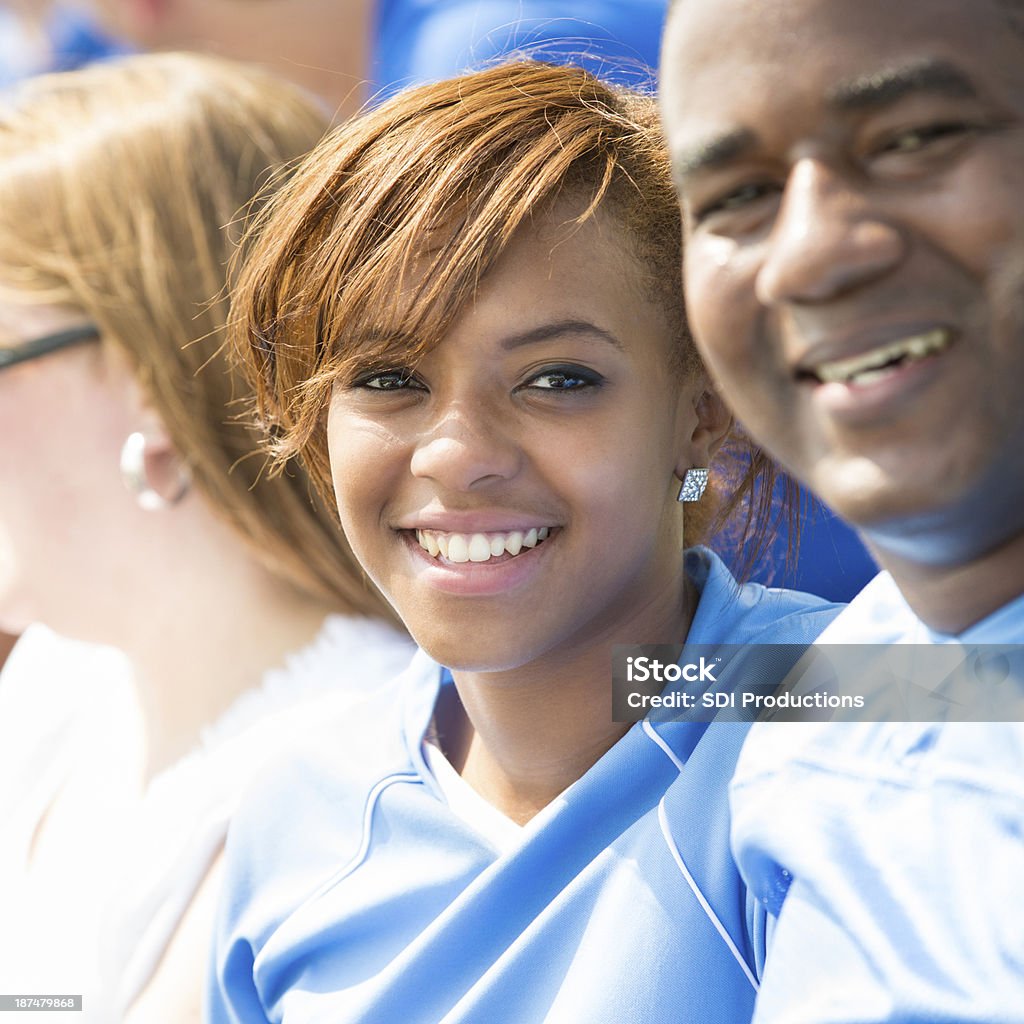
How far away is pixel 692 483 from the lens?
1.03 m

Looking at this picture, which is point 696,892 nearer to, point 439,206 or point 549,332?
point 549,332

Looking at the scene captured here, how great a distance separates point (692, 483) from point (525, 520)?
0.16m

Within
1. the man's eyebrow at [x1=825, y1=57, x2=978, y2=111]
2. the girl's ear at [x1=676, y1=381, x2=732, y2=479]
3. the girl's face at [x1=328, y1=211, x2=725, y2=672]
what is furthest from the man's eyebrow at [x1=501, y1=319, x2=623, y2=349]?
the man's eyebrow at [x1=825, y1=57, x2=978, y2=111]

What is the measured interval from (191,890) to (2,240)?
29.8 inches

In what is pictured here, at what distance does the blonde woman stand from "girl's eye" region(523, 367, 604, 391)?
2.00 ft

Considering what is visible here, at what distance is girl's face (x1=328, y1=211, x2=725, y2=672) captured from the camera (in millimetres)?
919

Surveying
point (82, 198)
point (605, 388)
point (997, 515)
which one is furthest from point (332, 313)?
point (82, 198)

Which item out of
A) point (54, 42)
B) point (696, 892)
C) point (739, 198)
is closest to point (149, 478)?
point (696, 892)

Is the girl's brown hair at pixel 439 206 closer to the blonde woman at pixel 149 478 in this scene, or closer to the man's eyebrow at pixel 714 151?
the man's eyebrow at pixel 714 151

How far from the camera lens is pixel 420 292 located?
0.92 m

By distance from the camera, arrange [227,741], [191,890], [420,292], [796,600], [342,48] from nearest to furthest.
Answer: [420,292], [796,600], [191,890], [227,741], [342,48]

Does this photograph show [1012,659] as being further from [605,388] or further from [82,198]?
[82,198]

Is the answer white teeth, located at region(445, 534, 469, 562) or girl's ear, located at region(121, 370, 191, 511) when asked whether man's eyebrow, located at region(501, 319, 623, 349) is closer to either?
white teeth, located at region(445, 534, 469, 562)

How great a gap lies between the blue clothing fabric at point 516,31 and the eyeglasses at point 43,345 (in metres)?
0.46
